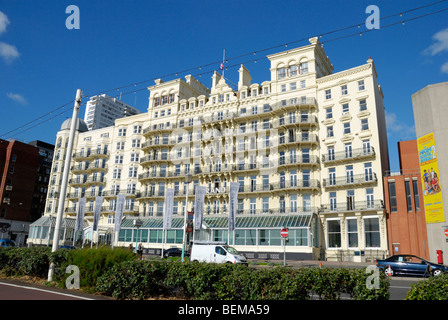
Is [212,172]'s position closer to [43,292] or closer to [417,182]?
[417,182]

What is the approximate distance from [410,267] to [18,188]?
78.2m

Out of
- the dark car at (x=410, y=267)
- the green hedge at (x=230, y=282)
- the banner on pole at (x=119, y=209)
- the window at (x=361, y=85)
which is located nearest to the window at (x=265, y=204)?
the banner on pole at (x=119, y=209)

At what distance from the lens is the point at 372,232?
121 feet

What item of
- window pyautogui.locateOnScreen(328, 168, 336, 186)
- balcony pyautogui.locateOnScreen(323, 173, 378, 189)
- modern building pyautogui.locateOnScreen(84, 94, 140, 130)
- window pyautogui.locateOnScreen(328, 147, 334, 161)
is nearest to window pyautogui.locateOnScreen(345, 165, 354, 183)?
balcony pyautogui.locateOnScreen(323, 173, 378, 189)

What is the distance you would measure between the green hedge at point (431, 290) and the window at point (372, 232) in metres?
31.9

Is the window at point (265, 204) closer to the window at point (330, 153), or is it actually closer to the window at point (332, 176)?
the window at point (332, 176)

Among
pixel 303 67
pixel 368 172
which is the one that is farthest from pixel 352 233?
pixel 303 67

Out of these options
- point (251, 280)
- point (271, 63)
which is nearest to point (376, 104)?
point (271, 63)

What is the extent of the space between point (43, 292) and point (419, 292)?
1201 cm

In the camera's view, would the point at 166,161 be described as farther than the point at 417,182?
Yes

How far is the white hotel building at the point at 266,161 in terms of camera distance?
38.9 m

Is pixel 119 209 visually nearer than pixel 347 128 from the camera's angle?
Yes

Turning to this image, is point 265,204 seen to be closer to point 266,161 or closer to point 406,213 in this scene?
point 266,161
